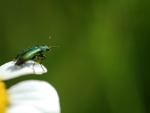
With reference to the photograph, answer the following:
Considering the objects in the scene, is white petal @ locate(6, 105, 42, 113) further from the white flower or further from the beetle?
the beetle

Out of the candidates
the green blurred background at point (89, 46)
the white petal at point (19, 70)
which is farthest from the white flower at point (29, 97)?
the green blurred background at point (89, 46)

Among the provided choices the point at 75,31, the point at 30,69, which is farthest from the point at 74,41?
the point at 30,69

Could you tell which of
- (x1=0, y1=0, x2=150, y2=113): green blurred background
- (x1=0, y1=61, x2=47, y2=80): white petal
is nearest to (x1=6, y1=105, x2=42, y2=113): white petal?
(x1=0, y1=61, x2=47, y2=80): white petal

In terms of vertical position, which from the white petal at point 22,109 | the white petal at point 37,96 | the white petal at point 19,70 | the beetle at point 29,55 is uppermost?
the beetle at point 29,55

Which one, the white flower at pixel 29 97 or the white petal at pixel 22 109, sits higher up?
the white flower at pixel 29 97

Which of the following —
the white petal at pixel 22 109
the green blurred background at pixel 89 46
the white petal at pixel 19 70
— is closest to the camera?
the white petal at pixel 22 109

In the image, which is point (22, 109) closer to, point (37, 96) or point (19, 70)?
point (37, 96)

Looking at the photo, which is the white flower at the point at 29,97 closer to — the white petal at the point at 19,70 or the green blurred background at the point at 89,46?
the white petal at the point at 19,70
